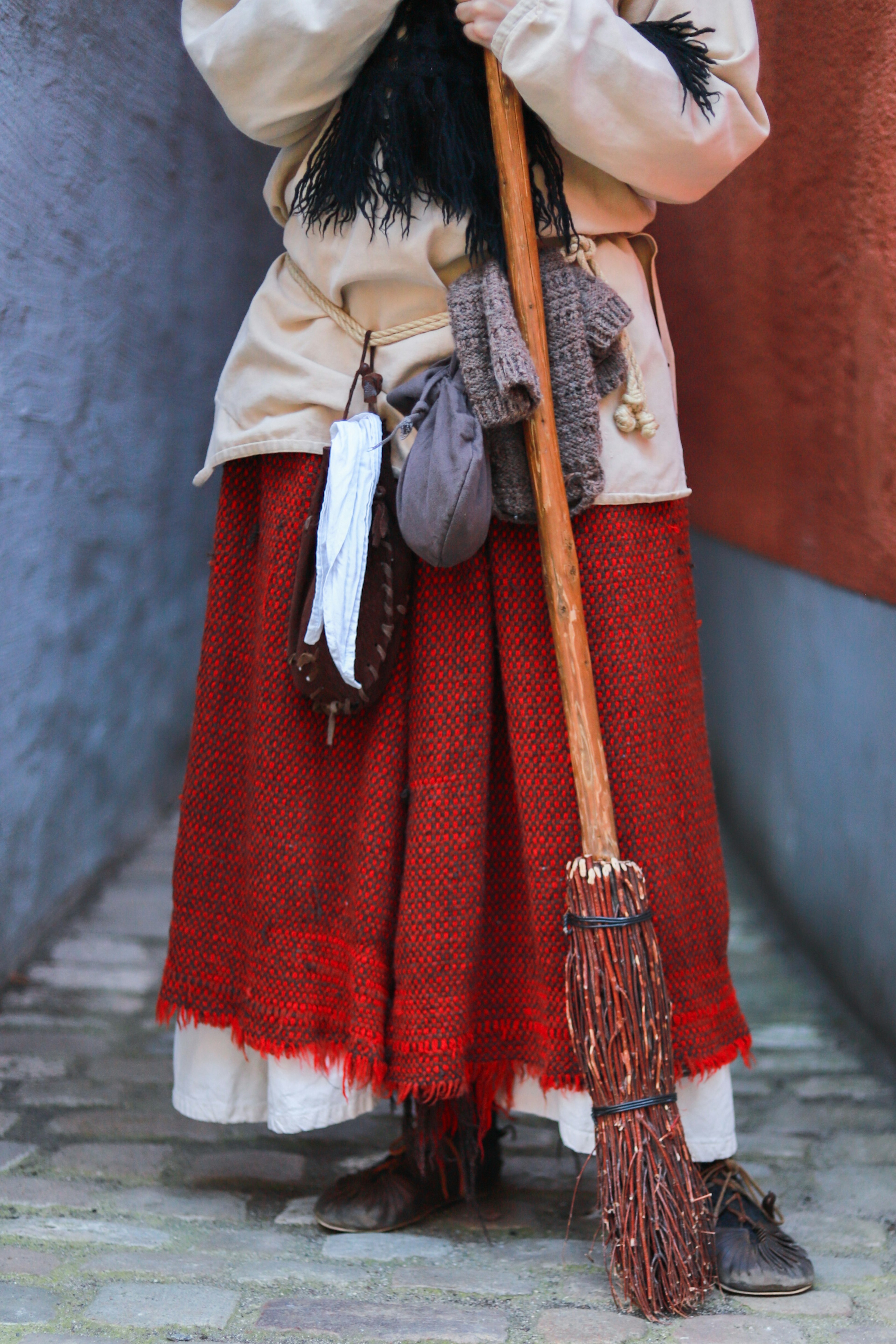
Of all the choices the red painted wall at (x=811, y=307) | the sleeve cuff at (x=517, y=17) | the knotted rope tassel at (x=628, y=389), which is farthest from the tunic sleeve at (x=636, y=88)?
the red painted wall at (x=811, y=307)

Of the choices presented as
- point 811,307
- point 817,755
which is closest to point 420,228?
point 811,307

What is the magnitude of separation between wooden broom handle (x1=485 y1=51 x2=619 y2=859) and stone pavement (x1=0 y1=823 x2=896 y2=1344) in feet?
2.02

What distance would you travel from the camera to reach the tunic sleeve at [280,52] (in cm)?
166

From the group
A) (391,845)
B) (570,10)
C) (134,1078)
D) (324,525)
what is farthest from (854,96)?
(134,1078)

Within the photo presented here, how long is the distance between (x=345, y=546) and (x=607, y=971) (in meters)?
0.65

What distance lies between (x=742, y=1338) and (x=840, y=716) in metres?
1.44

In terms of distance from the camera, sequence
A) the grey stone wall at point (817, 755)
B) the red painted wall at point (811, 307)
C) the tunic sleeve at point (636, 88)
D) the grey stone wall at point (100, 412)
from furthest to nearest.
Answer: the grey stone wall at point (100, 412)
the grey stone wall at point (817, 755)
the red painted wall at point (811, 307)
the tunic sleeve at point (636, 88)

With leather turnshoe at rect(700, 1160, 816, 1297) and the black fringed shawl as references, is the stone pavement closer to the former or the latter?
leather turnshoe at rect(700, 1160, 816, 1297)

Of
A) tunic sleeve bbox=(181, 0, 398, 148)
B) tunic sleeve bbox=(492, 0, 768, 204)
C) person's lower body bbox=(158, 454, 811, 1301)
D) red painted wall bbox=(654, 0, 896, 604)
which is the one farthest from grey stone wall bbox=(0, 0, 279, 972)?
red painted wall bbox=(654, 0, 896, 604)

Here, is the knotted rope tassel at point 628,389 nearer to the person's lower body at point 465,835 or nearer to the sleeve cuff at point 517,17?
the person's lower body at point 465,835

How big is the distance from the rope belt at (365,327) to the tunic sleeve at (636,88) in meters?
0.29

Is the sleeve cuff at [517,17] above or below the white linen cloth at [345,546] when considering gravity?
above

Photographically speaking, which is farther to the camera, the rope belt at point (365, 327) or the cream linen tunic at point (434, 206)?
the rope belt at point (365, 327)

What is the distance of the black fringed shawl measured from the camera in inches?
67.2
